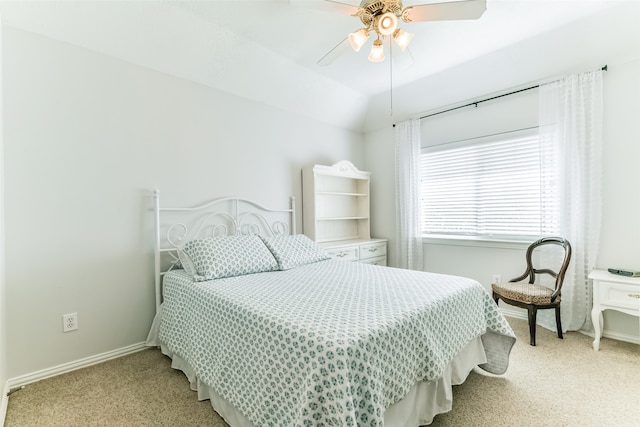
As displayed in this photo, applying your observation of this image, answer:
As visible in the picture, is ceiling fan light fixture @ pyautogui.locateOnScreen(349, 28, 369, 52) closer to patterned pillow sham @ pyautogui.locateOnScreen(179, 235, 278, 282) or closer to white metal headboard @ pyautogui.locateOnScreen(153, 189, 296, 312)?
patterned pillow sham @ pyautogui.locateOnScreen(179, 235, 278, 282)

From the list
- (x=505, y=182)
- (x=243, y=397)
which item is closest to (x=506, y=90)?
(x=505, y=182)

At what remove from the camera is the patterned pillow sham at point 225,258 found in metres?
2.10

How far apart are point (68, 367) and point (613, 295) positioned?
13.1 ft

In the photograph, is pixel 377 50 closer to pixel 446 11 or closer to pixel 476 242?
pixel 446 11

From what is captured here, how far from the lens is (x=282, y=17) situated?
2264 millimetres

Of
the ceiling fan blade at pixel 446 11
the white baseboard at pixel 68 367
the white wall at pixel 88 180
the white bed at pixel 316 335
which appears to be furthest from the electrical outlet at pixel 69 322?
the ceiling fan blade at pixel 446 11

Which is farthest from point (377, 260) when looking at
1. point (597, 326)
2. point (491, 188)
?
point (597, 326)

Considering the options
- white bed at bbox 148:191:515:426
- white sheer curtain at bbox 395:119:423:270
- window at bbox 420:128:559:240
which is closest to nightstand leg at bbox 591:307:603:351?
window at bbox 420:128:559:240

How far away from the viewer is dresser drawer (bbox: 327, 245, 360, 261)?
3373 mm

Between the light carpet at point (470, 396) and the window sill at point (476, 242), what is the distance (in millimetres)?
1047

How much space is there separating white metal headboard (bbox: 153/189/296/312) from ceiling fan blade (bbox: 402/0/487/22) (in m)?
2.10

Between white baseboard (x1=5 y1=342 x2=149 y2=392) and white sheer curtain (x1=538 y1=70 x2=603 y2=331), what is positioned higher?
white sheer curtain (x1=538 y1=70 x2=603 y2=331)

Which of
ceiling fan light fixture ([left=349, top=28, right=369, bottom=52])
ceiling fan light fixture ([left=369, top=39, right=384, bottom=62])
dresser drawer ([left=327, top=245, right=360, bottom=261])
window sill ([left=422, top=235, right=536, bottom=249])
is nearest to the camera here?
ceiling fan light fixture ([left=349, top=28, right=369, bottom=52])

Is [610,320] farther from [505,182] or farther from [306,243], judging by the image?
[306,243]
